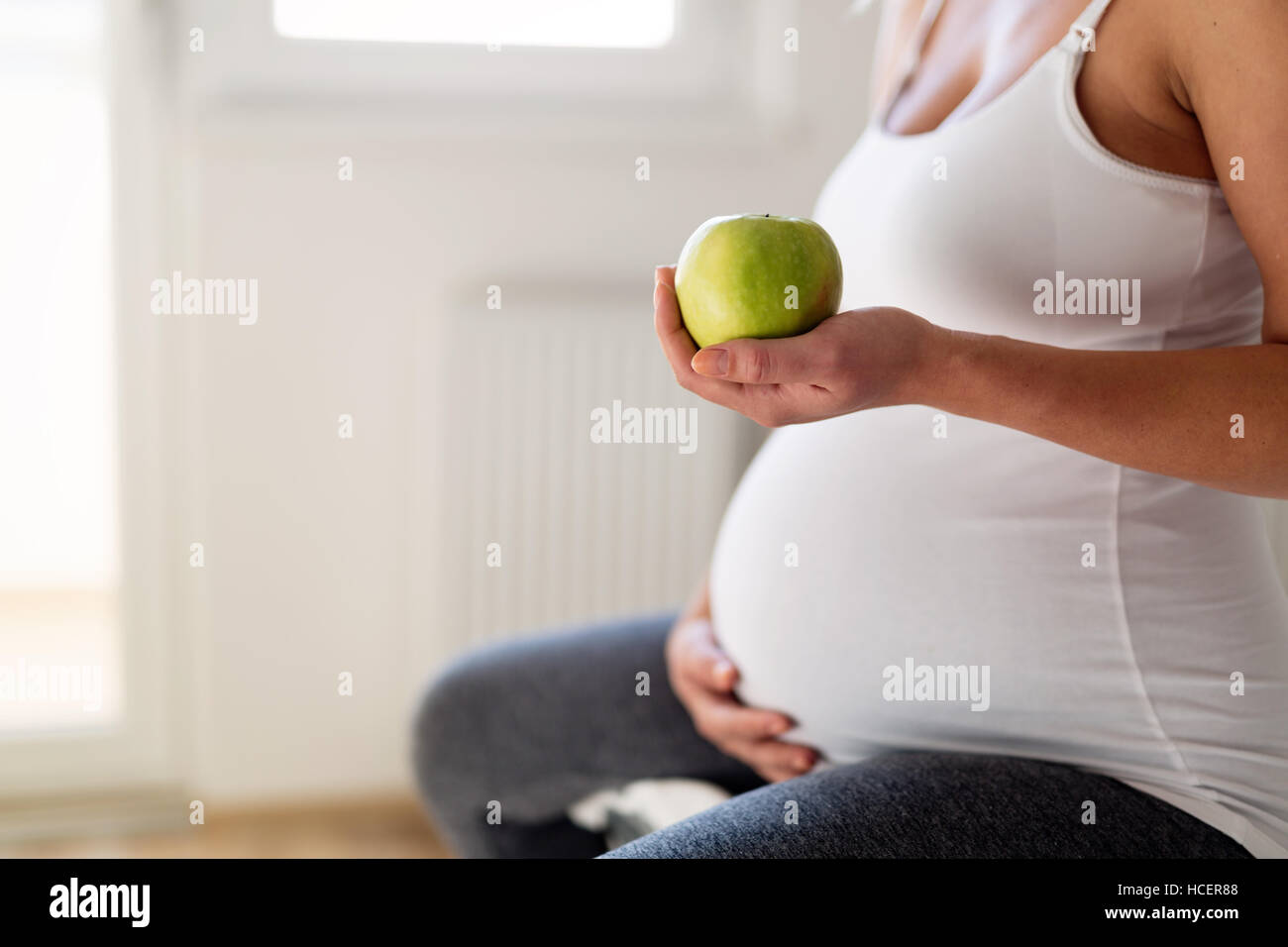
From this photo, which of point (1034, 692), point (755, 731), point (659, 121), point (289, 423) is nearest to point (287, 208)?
point (289, 423)

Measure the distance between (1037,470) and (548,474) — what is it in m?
0.93

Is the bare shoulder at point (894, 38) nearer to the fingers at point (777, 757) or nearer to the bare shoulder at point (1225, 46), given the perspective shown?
the bare shoulder at point (1225, 46)

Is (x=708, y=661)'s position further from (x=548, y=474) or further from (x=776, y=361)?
(x=548, y=474)

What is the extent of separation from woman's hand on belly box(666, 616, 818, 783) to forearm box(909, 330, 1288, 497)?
0.32 m

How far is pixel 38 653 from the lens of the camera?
2.11m

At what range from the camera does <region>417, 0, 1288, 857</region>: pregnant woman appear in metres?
0.61

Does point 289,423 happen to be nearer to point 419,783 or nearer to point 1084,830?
point 419,783

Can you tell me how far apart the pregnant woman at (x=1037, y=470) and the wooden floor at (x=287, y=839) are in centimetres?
102

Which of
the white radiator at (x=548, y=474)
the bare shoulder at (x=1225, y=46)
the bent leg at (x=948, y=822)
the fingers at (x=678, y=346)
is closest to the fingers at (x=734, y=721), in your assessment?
the bent leg at (x=948, y=822)

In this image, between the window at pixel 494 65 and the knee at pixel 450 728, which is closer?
the knee at pixel 450 728

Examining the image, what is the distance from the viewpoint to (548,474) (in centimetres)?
157

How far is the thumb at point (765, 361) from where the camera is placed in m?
0.58

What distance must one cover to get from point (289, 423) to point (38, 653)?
91 cm
